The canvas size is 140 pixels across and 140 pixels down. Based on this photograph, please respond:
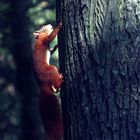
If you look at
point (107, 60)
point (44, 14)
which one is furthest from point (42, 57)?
point (44, 14)

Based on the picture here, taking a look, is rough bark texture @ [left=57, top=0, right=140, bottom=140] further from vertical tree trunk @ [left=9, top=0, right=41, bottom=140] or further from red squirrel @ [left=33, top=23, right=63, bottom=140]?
vertical tree trunk @ [left=9, top=0, right=41, bottom=140]

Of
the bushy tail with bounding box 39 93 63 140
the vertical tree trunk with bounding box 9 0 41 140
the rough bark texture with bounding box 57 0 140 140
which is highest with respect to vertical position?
the rough bark texture with bounding box 57 0 140 140

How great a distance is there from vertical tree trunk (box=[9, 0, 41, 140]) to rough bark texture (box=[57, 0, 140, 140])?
6.12 metres

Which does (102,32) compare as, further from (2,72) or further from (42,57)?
(2,72)

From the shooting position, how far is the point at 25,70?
9.80 metres

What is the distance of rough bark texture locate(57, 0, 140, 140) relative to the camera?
10.7 feet

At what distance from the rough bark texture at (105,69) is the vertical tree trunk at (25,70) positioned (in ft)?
20.1

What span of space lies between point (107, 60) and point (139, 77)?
252 millimetres

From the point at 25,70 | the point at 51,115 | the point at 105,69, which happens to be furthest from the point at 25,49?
the point at 105,69

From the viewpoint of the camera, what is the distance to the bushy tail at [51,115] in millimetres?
3906

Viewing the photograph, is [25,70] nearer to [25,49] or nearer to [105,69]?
[25,49]

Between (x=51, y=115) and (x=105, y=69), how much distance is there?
2.92 ft

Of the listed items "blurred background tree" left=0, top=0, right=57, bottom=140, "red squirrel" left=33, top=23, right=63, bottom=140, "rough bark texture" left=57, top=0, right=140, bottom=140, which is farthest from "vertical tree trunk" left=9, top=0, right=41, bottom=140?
"rough bark texture" left=57, top=0, right=140, bottom=140

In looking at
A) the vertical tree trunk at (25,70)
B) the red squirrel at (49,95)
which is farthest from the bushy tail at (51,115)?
the vertical tree trunk at (25,70)
